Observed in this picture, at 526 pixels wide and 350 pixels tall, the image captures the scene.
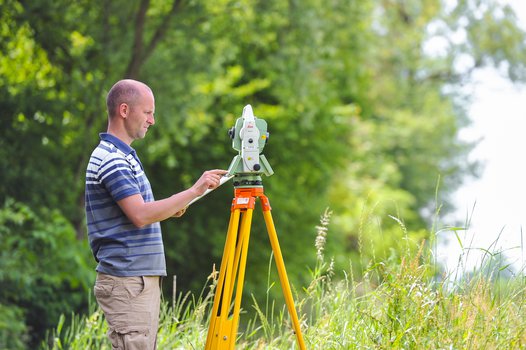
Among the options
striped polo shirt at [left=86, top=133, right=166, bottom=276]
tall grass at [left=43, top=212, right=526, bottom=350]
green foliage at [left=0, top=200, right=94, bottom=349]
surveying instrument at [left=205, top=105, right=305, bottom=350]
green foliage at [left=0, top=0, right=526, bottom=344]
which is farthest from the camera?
green foliage at [left=0, top=0, right=526, bottom=344]

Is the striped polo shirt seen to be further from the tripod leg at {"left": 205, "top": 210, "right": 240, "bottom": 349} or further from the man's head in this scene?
the tripod leg at {"left": 205, "top": 210, "right": 240, "bottom": 349}

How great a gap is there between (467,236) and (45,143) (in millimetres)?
7360

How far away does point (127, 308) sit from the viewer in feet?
9.12

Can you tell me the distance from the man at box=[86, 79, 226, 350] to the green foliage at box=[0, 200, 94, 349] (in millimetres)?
3858

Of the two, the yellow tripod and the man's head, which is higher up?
the man's head

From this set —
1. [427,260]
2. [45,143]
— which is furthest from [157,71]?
[427,260]

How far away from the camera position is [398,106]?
2014 cm

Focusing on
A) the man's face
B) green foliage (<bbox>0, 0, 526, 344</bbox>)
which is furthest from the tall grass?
the man's face

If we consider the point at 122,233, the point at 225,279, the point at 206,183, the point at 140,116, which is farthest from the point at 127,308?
the point at 140,116

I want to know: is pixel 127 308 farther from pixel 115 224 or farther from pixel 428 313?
pixel 428 313

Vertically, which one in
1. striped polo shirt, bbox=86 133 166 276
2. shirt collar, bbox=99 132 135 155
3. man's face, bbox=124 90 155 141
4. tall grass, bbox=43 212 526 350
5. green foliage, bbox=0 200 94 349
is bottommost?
green foliage, bbox=0 200 94 349

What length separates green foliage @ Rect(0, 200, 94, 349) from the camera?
6723mm

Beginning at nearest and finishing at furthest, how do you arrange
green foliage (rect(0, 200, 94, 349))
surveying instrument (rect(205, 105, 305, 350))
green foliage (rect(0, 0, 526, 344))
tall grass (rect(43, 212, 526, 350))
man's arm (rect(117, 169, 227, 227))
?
1. man's arm (rect(117, 169, 227, 227))
2. surveying instrument (rect(205, 105, 305, 350))
3. tall grass (rect(43, 212, 526, 350))
4. green foliage (rect(0, 200, 94, 349))
5. green foliage (rect(0, 0, 526, 344))

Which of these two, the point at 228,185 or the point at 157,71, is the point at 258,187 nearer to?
the point at 157,71
